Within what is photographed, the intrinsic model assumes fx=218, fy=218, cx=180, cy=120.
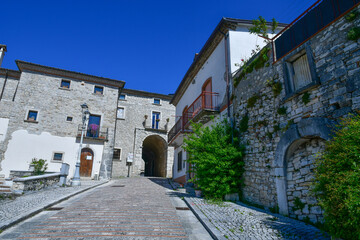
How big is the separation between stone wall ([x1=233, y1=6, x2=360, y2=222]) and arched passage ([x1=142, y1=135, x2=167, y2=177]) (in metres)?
17.9

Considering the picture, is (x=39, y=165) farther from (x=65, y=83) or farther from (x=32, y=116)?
(x=65, y=83)

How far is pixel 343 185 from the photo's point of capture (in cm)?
323

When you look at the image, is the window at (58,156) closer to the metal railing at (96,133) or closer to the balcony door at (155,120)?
the metal railing at (96,133)

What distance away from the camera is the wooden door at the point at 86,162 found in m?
18.7

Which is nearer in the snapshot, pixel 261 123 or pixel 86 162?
pixel 261 123

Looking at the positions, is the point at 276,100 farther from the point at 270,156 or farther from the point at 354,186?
the point at 354,186

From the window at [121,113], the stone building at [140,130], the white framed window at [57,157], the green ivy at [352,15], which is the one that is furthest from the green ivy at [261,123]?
the window at [121,113]

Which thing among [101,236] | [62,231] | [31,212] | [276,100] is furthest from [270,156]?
[31,212]

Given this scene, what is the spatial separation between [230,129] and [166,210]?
4.16 metres

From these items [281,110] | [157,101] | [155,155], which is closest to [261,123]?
[281,110]

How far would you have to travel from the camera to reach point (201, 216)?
5.45 meters

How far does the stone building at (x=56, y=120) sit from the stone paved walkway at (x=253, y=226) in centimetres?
1557

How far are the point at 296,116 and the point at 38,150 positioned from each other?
63.7ft

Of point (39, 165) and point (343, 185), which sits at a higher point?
point (39, 165)
